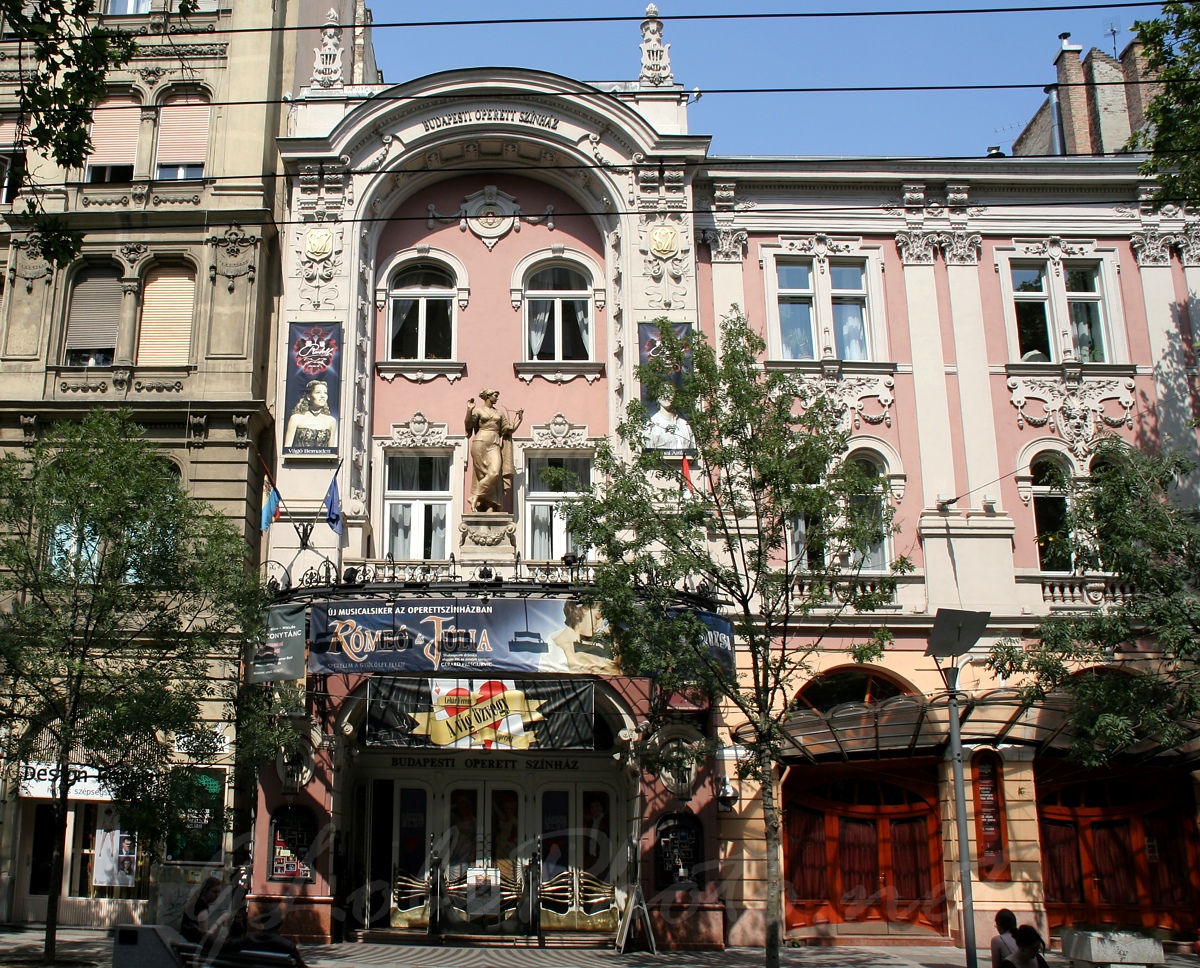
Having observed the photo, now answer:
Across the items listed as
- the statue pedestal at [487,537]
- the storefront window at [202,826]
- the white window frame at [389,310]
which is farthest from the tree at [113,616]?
the white window frame at [389,310]

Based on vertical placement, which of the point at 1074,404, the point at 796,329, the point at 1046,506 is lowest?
the point at 1046,506

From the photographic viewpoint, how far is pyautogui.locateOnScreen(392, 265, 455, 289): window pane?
24344 millimetres

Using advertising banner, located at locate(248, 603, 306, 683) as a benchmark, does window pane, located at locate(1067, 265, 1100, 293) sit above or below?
above

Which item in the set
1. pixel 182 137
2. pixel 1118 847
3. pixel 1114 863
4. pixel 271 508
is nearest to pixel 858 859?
pixel 1114 863

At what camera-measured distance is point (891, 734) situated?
2020 centimetres

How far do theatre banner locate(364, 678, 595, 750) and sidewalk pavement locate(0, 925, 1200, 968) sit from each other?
323 centimetres

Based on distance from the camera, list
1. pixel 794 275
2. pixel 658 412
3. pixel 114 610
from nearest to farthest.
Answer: pixel 114 610 < pixel 658 412 < pixel 794 275

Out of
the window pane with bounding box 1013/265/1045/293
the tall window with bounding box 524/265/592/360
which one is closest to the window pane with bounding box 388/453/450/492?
the tall window with bounding box 524/265/592/360

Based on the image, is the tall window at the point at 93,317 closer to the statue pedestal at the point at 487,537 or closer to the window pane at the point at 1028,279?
the statue pedestal at the point at 487,537

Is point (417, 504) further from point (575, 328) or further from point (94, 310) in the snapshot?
point (94, 310)

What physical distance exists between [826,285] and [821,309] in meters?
0.56

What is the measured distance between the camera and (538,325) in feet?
78.9

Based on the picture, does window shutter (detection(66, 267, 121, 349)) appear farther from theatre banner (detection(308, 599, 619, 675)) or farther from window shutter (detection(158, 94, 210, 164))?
theatre banner (detection(308, 599, 619, 675))

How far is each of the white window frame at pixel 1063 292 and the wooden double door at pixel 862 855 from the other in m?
9.08
